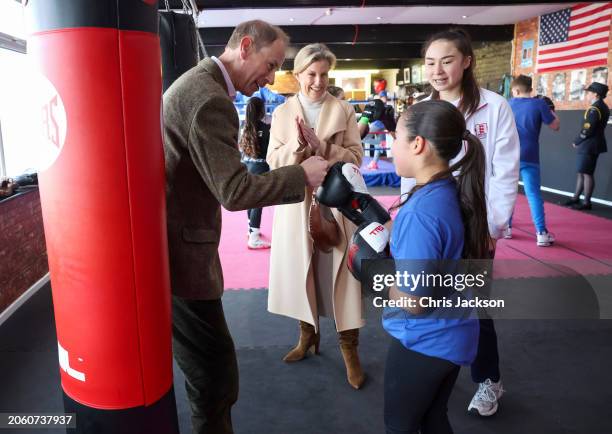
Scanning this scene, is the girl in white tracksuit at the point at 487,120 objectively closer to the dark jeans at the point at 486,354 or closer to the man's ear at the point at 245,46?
the dark jeans at the point at 486,354

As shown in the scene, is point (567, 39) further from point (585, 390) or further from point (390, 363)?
point (390, 363)

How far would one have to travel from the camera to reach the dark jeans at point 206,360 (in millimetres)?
1652

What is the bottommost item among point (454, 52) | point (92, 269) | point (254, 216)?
point (254, 216)

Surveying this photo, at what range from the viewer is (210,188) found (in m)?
1.41

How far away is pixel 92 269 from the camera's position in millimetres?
1183

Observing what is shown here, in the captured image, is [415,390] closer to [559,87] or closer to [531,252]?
[531,252]

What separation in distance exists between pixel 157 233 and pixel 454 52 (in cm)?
136

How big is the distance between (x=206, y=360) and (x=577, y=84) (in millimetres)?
8052

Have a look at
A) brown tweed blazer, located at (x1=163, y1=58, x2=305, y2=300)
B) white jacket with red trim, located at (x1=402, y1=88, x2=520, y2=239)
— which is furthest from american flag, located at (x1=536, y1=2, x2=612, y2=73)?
brown tweed blazer, located at (x1=163, y1=58, x2=305, y2=300)

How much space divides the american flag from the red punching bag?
790 centimetres

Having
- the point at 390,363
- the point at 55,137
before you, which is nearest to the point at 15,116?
the point at 55,137

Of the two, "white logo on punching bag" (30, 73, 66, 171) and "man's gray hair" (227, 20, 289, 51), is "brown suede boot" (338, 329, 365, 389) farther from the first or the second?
"white logo on punching bag" (30, 73, 66, 171)

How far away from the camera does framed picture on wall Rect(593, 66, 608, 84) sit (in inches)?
283

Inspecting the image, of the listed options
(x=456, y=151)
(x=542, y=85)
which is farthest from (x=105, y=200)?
(x=542, y=85)
